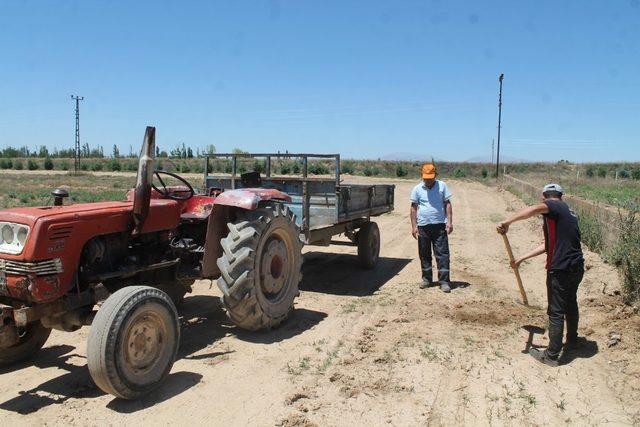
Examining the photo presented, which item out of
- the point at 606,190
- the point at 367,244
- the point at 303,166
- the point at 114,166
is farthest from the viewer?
the point at 114,166

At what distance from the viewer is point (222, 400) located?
3.96 meters

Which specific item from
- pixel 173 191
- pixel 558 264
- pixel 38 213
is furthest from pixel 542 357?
pixel 38 213

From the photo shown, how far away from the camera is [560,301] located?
475 centimetres

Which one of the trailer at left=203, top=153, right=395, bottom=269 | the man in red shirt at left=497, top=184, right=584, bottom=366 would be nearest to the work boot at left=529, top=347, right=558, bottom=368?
the man in red shirt at left=497, top=184, right=584, bottom=366

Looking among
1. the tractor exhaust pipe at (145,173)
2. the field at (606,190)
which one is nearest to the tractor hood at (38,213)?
the tractor exhaust pipe at (145,173)

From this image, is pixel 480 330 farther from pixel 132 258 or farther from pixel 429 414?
pixel 132 258

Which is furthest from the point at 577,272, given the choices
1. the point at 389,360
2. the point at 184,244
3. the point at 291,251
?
the point at 184,244

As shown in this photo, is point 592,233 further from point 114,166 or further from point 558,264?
point 114,166

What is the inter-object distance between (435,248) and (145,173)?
15.3ft

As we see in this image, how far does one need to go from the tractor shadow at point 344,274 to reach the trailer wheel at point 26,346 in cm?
363

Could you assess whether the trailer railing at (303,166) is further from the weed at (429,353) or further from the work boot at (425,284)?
the weed at (429,353)

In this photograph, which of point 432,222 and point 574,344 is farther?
point 432,222

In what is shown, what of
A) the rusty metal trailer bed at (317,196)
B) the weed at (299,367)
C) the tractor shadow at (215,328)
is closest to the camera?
the weed at (299,367)

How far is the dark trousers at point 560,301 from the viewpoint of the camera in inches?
183
